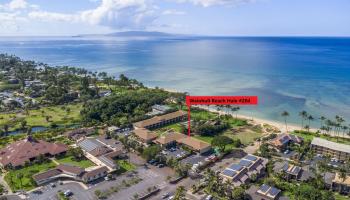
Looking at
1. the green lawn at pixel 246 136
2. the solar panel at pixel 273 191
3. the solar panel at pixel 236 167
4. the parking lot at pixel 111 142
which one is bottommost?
the green lawn at pixel 246 136

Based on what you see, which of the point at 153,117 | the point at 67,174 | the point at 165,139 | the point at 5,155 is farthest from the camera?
the point at 153,117

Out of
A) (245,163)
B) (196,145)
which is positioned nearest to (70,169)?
(196,145)

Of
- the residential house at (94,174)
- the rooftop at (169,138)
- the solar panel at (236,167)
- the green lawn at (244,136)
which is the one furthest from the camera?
the green lawn at (244,136)

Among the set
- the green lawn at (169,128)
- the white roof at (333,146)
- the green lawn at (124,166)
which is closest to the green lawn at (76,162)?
the green lawn at (124,166)

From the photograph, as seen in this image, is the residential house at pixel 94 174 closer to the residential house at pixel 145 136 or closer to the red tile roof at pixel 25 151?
the red tile roof at pixel 25 151

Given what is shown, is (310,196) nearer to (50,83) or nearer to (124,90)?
(124,90)

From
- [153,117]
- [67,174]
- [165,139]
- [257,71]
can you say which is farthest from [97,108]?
[257,71]
